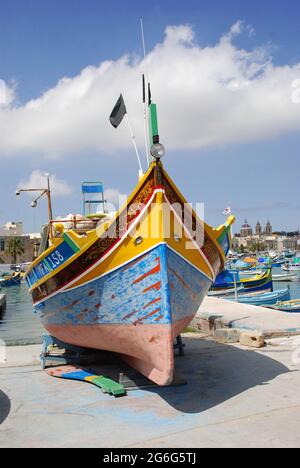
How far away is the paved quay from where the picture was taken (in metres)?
9.45

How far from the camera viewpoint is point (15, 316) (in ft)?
89.0

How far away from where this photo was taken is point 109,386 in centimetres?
607

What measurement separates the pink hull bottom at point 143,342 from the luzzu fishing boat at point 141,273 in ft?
0.04

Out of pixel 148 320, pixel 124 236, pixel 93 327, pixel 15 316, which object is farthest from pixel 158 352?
pixel 15 316

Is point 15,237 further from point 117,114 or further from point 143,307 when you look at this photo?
point 143,307

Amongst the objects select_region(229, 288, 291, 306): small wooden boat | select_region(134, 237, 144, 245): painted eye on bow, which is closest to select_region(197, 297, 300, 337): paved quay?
select_region(134, 237, 144, 245): painted eye on bow

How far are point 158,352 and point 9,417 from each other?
78.2 inches

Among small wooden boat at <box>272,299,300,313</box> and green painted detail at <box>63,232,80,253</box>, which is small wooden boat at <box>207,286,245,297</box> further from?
green painted detail at <box>63,232,80,253</box>

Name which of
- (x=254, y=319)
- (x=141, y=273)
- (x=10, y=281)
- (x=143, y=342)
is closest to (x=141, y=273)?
(x=141, y=273)

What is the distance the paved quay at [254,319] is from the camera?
372 inches

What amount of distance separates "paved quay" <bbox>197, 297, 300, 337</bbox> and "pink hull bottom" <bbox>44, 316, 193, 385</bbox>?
3731 mm

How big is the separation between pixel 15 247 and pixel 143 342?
265 ft
